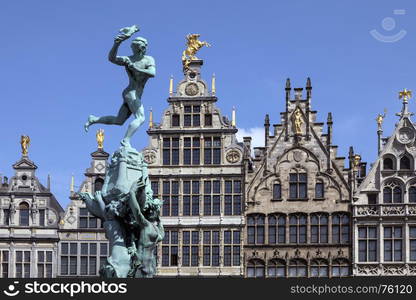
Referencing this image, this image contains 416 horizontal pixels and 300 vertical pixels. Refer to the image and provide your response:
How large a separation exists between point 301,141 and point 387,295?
35416 mm

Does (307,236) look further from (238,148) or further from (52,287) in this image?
(52,287)

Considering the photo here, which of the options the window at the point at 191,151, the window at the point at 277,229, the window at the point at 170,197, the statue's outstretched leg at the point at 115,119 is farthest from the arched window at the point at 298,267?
the statue's outstretched leg at the point at 115,119

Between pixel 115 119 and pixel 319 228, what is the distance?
29811 mm

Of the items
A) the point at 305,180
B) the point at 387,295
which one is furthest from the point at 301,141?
the point at 387,295

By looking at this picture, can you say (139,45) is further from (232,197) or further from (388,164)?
A: (388,164)

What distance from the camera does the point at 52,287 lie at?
952 inches

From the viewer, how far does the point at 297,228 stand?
5809 cm

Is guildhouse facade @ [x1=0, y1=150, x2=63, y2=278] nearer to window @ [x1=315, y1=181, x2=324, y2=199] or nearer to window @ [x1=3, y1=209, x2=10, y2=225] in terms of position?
window @ [x1=3, y1=209, x2=10, y2=225]

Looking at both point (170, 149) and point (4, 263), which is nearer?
point (170, 149)

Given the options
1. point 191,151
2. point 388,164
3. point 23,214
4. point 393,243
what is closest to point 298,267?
point 393,243

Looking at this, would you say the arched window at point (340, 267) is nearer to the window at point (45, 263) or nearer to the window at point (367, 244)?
the window at point (367, 244)

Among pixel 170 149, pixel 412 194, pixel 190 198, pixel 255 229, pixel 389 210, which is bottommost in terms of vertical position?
pixel 255 229

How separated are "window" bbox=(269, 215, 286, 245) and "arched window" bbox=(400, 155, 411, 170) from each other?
6.72 meters

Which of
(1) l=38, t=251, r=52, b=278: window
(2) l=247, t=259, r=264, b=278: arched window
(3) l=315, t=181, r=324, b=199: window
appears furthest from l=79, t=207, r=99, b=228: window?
(3) l=315, t=181, r=324, b=199: window
